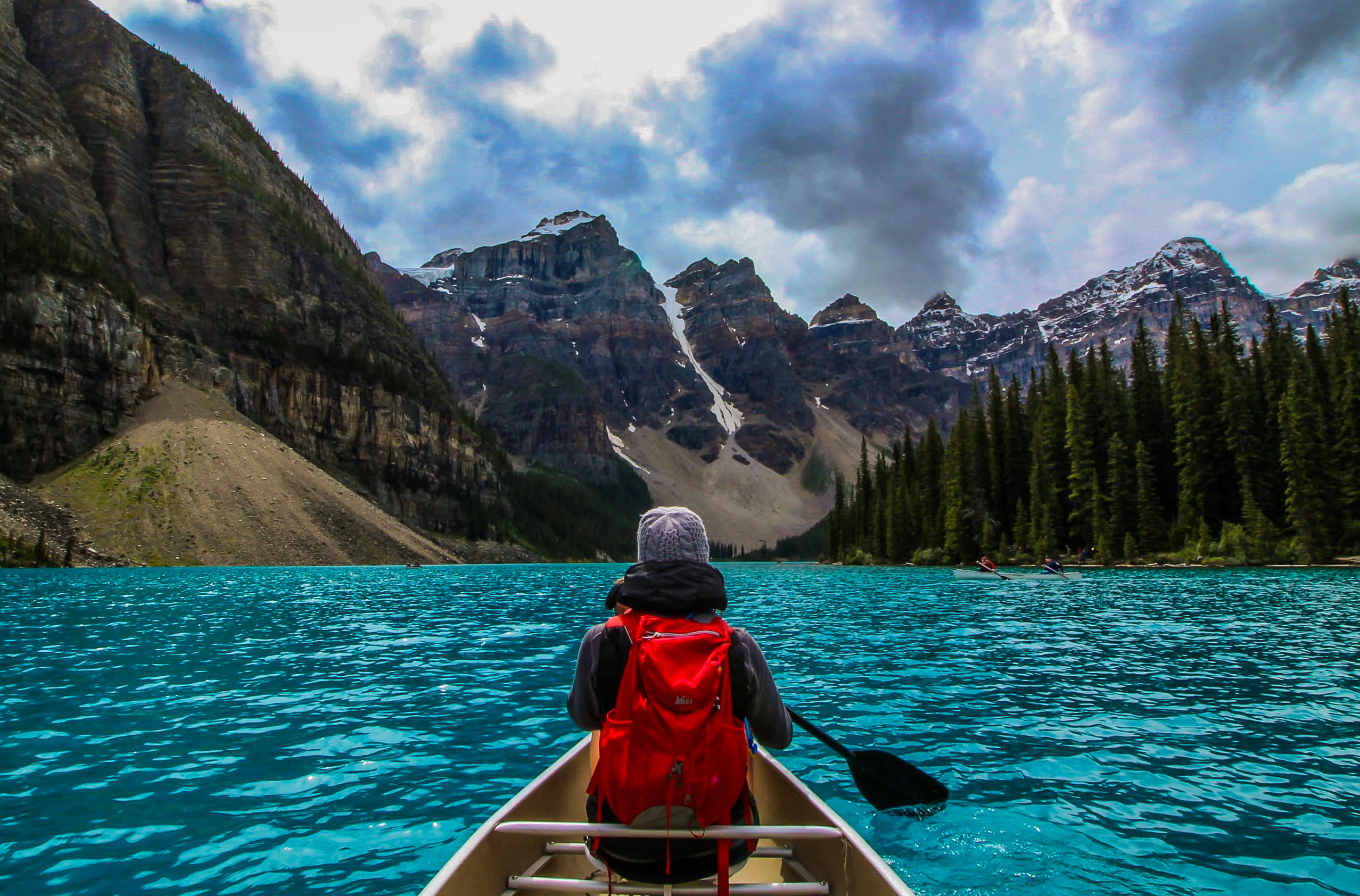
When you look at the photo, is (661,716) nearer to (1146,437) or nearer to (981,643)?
(981,643)

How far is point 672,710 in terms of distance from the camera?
13.5ft

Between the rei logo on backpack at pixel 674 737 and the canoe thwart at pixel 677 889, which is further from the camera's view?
the canoe thwart at pixel 677 889

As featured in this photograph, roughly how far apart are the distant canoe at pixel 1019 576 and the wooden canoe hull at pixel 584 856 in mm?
52169

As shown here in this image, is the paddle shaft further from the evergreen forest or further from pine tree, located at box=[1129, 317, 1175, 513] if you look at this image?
pine tree, located at box=[1129, 317, 1175, 513]

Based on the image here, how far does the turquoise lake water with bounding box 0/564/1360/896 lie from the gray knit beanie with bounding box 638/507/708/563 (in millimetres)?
4272

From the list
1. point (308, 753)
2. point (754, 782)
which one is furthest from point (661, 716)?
point (308, 753)

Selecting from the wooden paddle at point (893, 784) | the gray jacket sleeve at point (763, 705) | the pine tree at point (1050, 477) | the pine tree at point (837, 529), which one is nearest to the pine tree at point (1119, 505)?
the pine tree at point (1050, 477)

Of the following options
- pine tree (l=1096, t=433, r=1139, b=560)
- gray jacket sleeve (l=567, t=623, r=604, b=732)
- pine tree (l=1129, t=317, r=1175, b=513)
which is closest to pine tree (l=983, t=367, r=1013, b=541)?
pine tree (l=1129, t=317, r=1175, b=513)

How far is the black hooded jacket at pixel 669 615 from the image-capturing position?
4.57 meters

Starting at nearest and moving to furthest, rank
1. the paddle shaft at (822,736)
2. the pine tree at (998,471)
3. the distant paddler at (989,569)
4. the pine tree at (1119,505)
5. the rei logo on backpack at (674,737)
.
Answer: the rei logo on backpack at (674,737) → the paddle shaft at (822,736) → the distant paddler at (989,569) → the pine tree at (1119,505) → the pine tree at (998,471)

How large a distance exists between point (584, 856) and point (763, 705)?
7.87 ft

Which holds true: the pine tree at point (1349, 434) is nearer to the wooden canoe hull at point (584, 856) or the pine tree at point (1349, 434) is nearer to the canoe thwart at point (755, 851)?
the wooden canoe hull at point (584, 856)

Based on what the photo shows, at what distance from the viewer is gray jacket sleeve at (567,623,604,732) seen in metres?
4.78

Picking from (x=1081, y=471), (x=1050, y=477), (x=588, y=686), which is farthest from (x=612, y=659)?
(x=1050, y=477)
